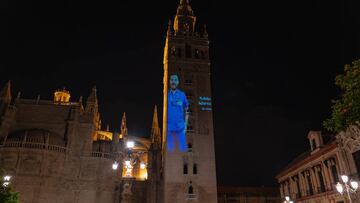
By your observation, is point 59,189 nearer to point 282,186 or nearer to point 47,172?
point 47,172

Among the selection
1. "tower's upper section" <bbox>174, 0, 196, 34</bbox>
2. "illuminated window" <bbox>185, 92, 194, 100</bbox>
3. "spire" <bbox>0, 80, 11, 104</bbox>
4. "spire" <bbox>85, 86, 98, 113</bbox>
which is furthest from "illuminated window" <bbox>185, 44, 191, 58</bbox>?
"spire" <bbox>0, 80, 11, 104</bbox>

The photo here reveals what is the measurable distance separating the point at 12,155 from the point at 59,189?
26.7 ft

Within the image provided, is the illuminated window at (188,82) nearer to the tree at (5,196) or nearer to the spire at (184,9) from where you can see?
the spire at (184,9)

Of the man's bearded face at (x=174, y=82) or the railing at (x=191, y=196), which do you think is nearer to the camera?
the railing at (x=191, y=196)

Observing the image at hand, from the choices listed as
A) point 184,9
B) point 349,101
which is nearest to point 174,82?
point 184,9

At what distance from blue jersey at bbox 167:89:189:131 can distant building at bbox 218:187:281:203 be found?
58.3 ft

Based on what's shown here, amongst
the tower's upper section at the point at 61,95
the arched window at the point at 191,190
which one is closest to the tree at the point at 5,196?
the arched window at the point at 191,190

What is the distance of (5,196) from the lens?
24.9m

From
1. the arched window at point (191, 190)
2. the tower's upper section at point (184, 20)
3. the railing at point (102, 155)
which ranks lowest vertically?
the arched window at point (191, 190)

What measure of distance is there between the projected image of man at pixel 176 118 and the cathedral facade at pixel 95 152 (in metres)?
0.53

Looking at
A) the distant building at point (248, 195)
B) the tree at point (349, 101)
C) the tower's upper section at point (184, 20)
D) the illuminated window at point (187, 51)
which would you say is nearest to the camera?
the tree at point (349, 101)

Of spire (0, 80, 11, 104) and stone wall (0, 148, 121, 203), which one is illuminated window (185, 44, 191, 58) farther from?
spire (0, 80, 11, 104)

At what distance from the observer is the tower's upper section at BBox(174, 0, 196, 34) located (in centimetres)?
5822

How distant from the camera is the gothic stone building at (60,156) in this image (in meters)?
42.2
